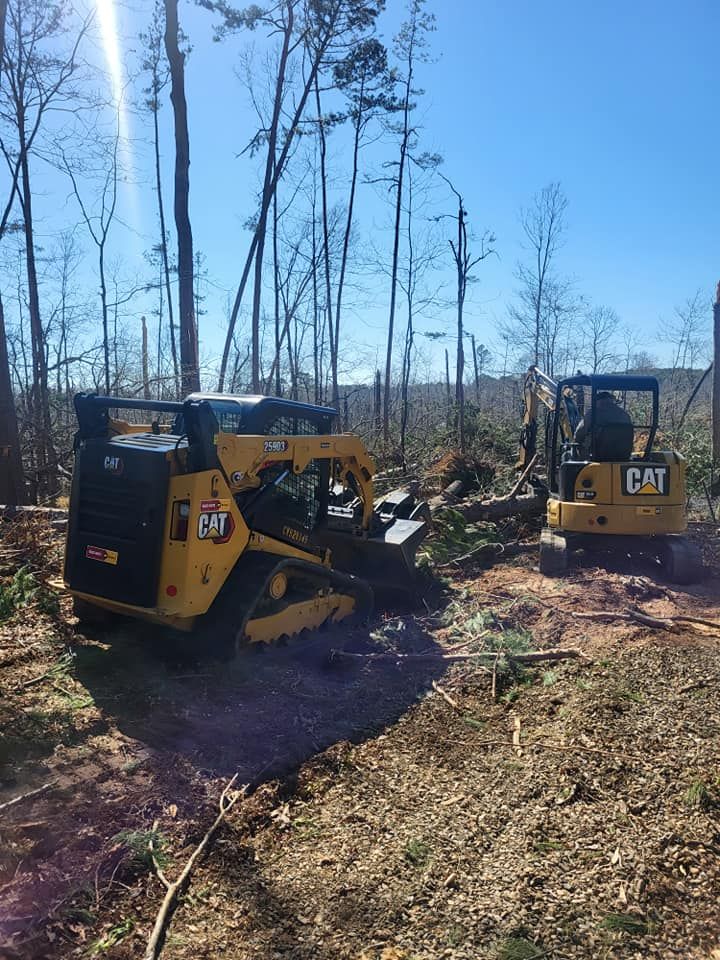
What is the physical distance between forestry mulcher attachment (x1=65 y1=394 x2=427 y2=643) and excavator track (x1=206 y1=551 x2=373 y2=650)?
1 cm

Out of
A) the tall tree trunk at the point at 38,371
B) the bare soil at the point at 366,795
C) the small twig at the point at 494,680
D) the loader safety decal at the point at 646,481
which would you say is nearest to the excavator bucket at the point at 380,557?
the bare soil at the point at 366,795

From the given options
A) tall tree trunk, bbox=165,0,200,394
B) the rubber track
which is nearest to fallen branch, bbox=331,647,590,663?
the rubber track

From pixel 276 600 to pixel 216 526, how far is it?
1.04 metres

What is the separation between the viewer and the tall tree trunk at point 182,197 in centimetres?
1373

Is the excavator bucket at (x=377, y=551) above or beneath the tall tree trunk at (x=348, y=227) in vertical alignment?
beneath

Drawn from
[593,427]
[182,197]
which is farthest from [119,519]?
[182,197]

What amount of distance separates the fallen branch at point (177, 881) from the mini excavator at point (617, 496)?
6.07 m

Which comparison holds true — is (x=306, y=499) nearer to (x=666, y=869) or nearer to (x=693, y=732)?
(x=693, y=732)

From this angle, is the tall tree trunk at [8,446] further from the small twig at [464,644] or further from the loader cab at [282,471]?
the small twig at [464,644]

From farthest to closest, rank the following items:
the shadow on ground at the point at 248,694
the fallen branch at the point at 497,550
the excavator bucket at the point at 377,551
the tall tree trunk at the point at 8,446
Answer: the tall tree trunk at the point at 8,446, the fallen branch at the point at 497,550, the excavator bucket at the point at 377,551, the shadow on ground at the point at 248,694

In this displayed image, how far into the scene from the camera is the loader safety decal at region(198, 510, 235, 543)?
495 cm

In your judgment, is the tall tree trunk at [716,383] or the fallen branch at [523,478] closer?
the fallen branch at [523,478]

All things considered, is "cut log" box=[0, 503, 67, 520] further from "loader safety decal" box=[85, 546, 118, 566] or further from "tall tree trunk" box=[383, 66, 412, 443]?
"tall tree trunk" box=[383, 66, 412, 443]

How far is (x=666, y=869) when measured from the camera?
3.15 m
